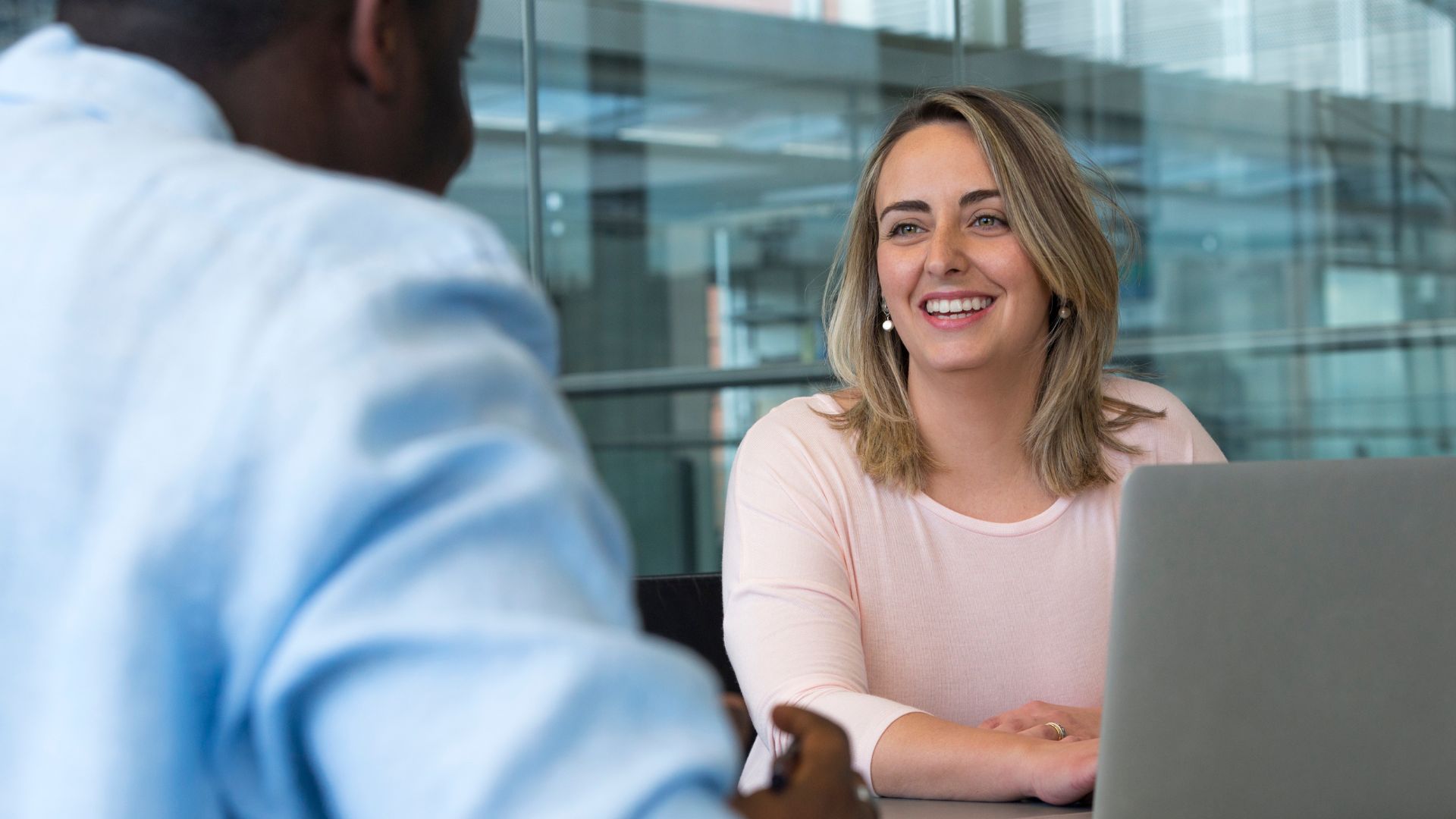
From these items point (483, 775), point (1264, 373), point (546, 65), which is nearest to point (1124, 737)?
point (483, 775)

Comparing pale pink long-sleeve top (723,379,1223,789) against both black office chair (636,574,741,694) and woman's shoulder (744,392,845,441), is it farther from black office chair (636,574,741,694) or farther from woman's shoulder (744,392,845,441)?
black office chair (636,574,741,694)

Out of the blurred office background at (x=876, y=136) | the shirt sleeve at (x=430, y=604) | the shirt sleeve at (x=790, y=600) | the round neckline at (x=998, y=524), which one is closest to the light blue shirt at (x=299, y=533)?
the shirt sleeve at (x=430, y=604)

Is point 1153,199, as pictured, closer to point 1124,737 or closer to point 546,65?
point 546,65

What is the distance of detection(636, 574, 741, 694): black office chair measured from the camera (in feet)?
6.59

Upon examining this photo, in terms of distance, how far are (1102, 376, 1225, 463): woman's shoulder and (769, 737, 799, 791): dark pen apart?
138 centimetres

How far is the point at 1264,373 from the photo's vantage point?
Answer: 173 inches

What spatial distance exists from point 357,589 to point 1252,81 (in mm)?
4547

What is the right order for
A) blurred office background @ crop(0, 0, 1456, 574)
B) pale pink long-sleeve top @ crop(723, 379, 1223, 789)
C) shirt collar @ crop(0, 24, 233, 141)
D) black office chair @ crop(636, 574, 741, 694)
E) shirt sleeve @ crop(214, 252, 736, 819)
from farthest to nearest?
blurred office background @ crop(0, 0, 1456, 574)
black office chair @ crop(636, 574, 741, 694)
pale pink long-sleeve top @ crop(723, 379, 1223, 789)
shirt collar @ crop(0, 24, 233, 141)
shirt sleeve @ crop(214, 252, 736, 819)

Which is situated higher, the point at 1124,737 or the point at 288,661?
the point at 288,661

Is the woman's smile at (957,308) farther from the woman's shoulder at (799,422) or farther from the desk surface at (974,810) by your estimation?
the desk surface at (974,810)

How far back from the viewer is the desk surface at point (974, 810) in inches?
46.3

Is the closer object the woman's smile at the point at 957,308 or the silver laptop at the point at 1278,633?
the silver laptop at the point at 1278,633

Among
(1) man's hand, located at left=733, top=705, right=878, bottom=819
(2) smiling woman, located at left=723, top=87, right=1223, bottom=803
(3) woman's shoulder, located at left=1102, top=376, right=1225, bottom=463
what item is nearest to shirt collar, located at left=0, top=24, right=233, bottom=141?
(1) man's hand, located at left=733, top=705, right=878, bottom=819

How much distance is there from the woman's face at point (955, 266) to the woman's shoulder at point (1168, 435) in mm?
196
